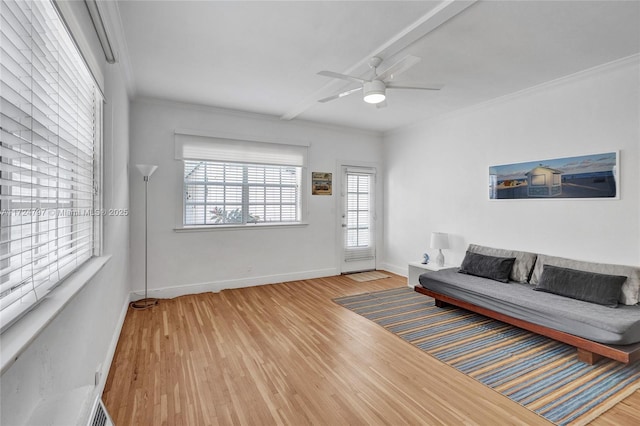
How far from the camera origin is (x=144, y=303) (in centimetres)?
396

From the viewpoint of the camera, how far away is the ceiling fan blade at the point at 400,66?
2.32 metres

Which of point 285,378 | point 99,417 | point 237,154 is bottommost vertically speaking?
point 285,378

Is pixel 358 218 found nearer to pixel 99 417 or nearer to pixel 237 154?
pixel 237 154

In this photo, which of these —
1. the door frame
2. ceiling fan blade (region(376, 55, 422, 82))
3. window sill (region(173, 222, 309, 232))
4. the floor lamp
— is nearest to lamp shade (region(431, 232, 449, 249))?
the door frame

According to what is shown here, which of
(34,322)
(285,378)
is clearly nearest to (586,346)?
(285,378)

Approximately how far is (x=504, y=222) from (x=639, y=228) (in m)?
1.29

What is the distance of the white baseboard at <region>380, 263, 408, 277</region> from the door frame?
0.12 m

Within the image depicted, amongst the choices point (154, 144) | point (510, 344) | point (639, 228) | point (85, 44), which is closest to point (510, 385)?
point (510, 344)

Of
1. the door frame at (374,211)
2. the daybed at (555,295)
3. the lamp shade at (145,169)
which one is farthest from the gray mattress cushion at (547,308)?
the lamp shade at (145,169)

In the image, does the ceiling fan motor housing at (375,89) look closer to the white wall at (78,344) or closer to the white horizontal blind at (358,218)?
the white wall at (78,344)

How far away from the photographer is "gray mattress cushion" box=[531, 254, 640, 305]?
9.26 ft

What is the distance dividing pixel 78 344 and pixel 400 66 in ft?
8.99

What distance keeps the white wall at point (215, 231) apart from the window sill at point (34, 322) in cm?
288

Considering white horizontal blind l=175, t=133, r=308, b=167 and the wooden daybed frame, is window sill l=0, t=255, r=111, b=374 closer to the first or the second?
white horizontal blind l=175, t=133, r=308, b=167
